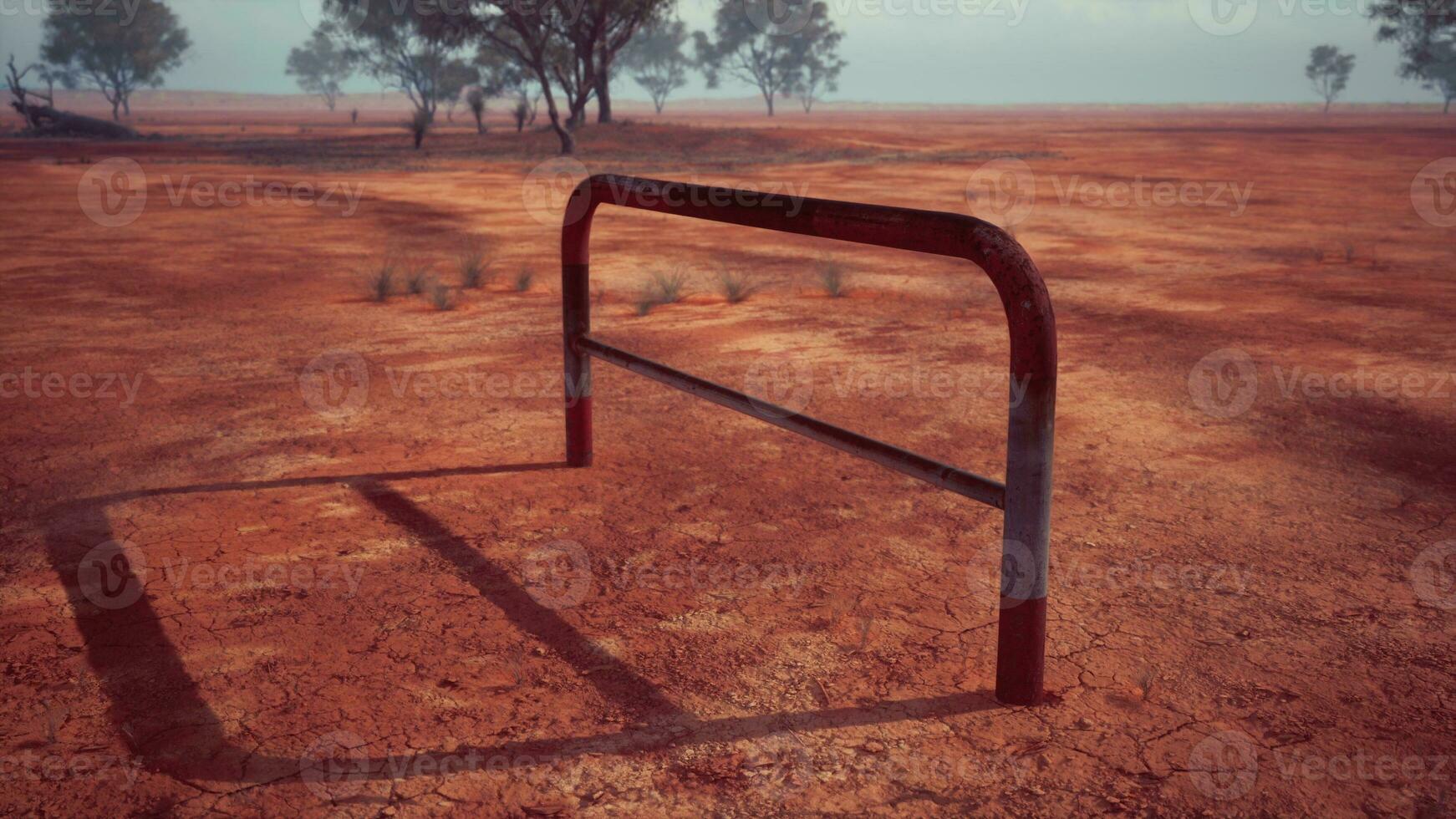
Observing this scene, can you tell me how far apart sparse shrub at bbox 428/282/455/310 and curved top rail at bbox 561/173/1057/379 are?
5.41 m

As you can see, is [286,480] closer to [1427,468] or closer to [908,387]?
[908,387]

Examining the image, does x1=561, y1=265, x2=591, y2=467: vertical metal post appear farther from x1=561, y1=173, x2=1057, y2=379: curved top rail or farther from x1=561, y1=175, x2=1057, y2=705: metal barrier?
x1=561, y1=173, x2=1057, y2=379: curved top rail

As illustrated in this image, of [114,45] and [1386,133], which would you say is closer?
[1386,133]

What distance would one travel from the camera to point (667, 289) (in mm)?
8180

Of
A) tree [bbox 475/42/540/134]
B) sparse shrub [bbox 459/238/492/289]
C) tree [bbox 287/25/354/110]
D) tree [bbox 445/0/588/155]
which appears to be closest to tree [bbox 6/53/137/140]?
tree [bbox 445/0/588/155]

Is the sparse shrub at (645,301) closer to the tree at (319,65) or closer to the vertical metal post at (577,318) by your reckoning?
the vertical metal post at (577,318)

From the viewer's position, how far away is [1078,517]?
11.8ft

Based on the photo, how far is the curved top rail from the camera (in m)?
2.09

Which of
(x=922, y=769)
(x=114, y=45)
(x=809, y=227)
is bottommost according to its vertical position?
(x=922, y=769)

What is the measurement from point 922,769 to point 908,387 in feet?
10.9

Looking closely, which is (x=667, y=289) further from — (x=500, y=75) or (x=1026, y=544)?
(x=500, y=75)

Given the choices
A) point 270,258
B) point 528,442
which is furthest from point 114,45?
point 528,442

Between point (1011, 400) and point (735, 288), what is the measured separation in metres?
6.02

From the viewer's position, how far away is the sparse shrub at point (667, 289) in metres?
8.14
